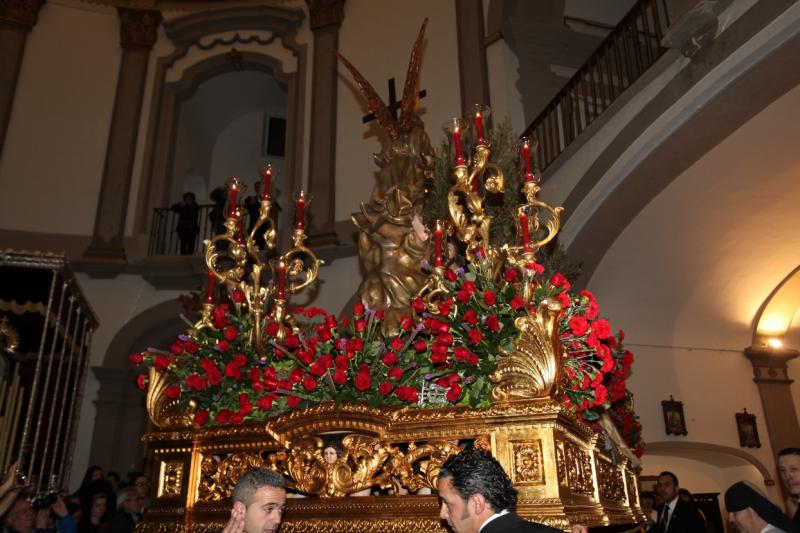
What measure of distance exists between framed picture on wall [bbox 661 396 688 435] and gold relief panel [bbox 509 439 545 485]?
6884 mm

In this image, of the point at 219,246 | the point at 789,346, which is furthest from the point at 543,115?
the point at 219,246

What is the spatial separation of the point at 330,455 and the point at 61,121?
1103 cm

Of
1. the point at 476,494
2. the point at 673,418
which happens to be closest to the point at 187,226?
the point at 673,418

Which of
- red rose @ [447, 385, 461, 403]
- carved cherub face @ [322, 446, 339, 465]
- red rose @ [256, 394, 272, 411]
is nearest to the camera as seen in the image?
red rose @ [447, 385, 461, 403]

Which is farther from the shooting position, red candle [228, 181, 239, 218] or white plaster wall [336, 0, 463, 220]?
white plaster wall [336, 0, 463, 220]

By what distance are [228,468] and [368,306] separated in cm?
149

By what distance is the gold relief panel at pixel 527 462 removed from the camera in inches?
101

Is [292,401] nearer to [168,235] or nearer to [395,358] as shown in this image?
[395,358]

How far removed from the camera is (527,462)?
8.54ft

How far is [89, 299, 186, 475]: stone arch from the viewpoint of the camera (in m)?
10.2

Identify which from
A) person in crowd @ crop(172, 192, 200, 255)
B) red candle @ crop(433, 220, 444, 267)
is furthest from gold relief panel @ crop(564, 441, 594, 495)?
person in crowd @ crop(172, 192, 200, 255)

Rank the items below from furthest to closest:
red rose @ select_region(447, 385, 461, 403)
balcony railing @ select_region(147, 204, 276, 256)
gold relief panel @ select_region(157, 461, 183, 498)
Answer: balcony railing @ select_region(147, 204, 276, 256) < gold relief panel @ select_region(157, 461, 183, 498) < red rose @ select_region(447, 385, 461, 403)

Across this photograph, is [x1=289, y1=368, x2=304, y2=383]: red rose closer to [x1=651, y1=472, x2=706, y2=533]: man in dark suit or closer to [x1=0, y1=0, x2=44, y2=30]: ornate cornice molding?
[x1=651, y1=472, x2=706, y2=533]: man in dark suit

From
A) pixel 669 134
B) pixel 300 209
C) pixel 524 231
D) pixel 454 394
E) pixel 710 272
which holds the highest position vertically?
pixel 669 134
